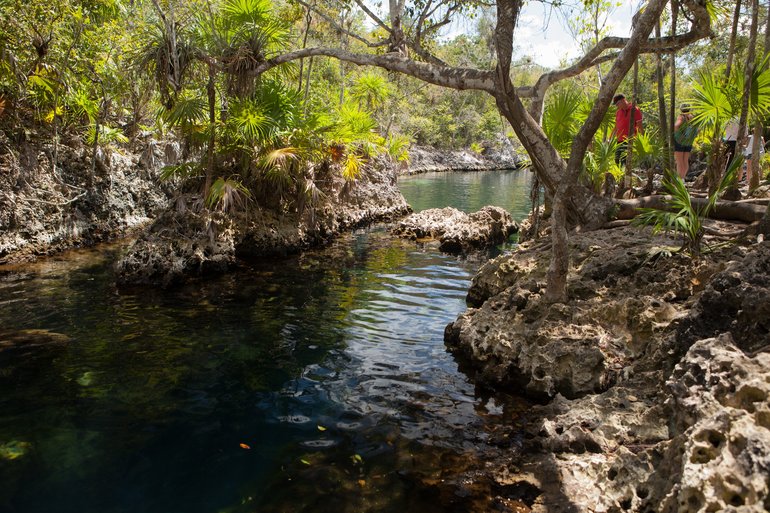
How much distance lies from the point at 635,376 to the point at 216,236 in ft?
26.0

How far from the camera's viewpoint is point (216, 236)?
32.3 feet

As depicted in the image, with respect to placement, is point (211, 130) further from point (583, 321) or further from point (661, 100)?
point (661, 100)

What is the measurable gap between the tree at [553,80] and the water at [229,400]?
7.55 feet

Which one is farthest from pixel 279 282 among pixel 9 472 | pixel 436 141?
pixel 436 141

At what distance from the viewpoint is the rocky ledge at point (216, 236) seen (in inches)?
352

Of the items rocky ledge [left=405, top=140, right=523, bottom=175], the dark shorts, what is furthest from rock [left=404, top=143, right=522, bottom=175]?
the dark shorts

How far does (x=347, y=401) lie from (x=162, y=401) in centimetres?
186

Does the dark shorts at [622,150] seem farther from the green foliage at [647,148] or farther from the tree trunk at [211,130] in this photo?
the tree trunk at [211,130]

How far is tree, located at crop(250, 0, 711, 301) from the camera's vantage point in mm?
5246

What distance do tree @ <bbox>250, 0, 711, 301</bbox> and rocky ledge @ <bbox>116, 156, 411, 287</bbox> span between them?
3097mm

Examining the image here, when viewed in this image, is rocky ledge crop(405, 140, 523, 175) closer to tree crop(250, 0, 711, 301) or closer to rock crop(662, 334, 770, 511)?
tree crop(250, 0, 711, 301)

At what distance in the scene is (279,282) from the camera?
954 centimetres

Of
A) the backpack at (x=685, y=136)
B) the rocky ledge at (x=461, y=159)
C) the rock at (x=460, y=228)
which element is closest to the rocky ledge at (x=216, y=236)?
the rock at (x=460, y=228)

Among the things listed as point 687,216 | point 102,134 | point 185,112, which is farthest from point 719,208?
point 102,134
